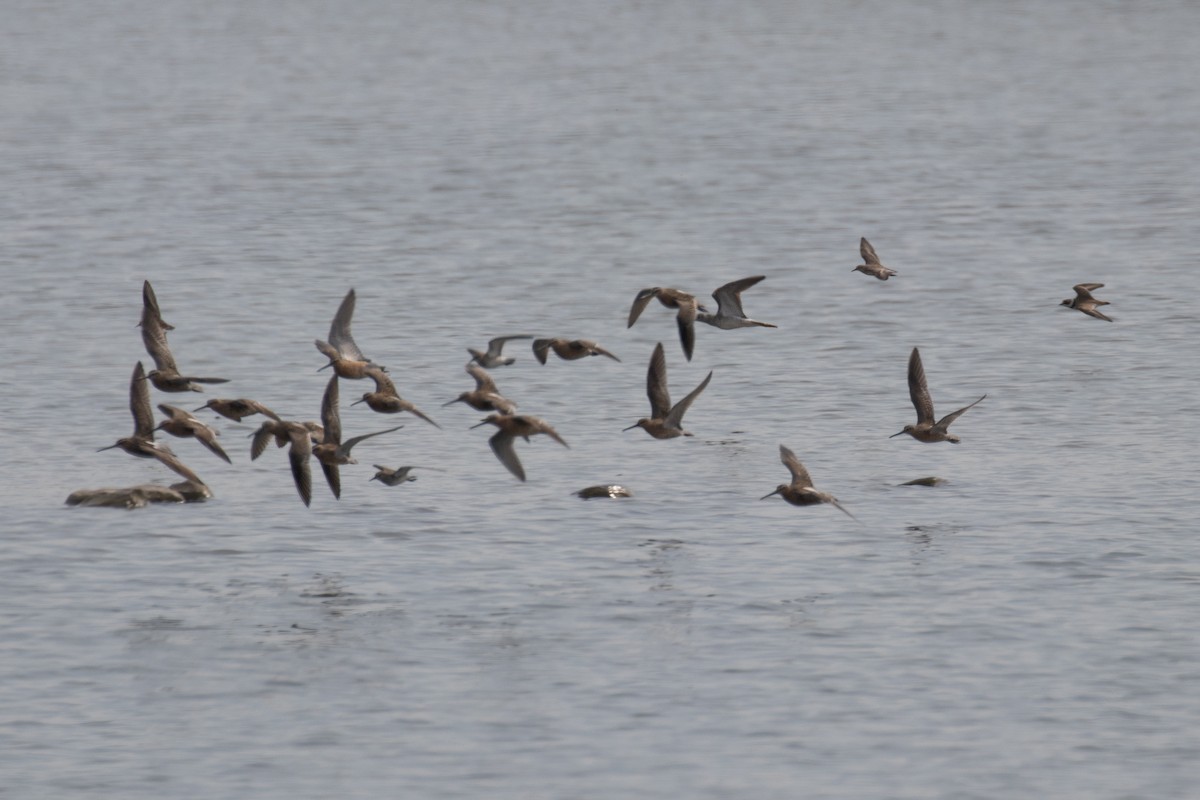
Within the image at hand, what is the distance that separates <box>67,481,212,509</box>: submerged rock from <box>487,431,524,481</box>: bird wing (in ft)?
22.5

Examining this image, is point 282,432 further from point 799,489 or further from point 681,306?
point 799,489

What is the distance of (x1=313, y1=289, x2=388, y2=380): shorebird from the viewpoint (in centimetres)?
2923

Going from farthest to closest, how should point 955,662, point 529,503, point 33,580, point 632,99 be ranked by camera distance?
point 632,99 < point 529,503 < point 33,580 < point 955,662

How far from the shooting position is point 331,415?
1131 inches

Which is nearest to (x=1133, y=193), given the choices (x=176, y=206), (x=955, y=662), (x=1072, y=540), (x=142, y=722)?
(x=176, y=206)

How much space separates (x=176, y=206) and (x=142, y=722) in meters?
44.3

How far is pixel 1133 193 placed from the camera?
65.6 meters

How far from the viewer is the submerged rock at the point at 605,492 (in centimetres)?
3158

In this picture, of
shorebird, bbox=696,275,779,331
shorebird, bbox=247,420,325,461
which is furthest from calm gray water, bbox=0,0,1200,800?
shorebird, bbox=696,275,779,331

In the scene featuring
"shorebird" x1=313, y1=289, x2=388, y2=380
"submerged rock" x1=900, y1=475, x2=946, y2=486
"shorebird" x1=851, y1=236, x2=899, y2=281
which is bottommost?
"submerged rock" x1=900, y1=475, x2=946, y2=486

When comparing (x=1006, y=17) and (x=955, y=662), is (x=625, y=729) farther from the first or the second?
(x=1006, y=17)

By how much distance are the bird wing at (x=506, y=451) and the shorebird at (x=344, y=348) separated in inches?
123

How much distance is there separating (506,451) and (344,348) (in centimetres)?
464

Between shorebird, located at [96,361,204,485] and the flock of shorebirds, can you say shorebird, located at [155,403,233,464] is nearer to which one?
the flock of shorebirds
